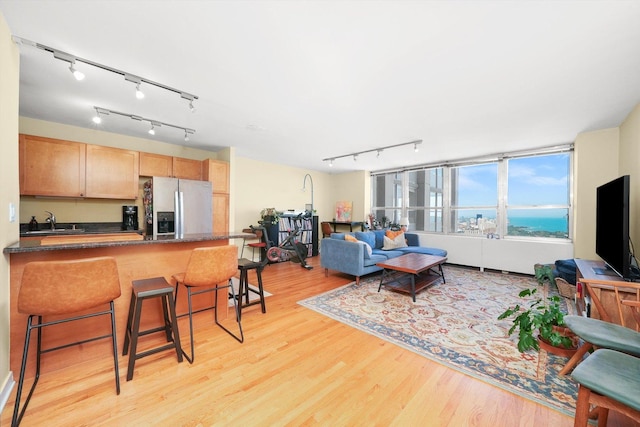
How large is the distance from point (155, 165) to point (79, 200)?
113 centimetres

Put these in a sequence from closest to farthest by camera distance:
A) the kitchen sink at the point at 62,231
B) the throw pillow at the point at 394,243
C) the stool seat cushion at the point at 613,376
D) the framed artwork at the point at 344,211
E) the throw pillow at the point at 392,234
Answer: the stool seat cushion at the point at 613,376 < the kitchen sink at the point at 62,231 < the throw pillow at the point at 394,243 < the throw pillow at the point at 392,234 < the framed artwork at the point at 344,211

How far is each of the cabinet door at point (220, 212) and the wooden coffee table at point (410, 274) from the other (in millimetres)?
2924

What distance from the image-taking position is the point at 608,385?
109 centimetres

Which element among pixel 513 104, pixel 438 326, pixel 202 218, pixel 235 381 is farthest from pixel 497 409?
pixel 202 218

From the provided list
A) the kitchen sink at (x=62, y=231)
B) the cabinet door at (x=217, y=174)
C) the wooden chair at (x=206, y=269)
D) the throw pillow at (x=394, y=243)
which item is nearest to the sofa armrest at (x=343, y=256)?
the throw pillow at (x=394, y=243)

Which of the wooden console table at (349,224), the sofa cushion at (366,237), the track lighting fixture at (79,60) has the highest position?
the track lighting fixture at (79,60)

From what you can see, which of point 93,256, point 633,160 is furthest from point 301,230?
point 633,160

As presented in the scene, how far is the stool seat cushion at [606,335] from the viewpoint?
1422 millimetres

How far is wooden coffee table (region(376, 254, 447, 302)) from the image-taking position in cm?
349

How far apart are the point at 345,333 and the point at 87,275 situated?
215 cm

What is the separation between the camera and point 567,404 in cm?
156

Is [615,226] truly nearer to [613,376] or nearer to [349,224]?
[613,376]

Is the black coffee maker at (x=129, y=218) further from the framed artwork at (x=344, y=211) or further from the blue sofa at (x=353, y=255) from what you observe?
the framed artwork at (x=344, y=211)

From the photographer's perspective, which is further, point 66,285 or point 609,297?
point 609,297
